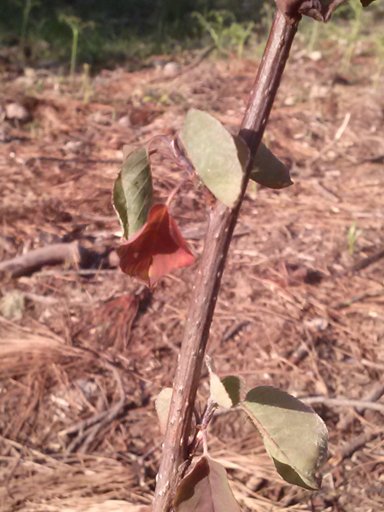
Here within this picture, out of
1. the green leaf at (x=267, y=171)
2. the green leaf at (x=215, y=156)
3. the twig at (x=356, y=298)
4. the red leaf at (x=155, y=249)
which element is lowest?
the twig at (x=356, y=298)

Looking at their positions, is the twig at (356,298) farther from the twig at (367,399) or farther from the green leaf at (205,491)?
the green leaf at (205,491)

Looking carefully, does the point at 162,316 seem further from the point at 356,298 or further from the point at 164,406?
the point at 164,406

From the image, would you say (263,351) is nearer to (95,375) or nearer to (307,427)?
(95,375)

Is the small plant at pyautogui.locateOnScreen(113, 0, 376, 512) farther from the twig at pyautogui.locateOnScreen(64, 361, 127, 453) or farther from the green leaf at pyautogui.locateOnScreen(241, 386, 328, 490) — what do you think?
the twig at pyautogui.locateOnScreen(64, 361, 127, 453)

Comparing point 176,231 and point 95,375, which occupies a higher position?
point 176,231

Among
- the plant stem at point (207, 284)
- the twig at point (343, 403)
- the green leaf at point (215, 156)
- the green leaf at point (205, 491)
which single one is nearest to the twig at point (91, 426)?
the twig at point (343, 403)

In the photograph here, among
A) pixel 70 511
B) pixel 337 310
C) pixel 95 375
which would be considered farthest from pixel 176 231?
pixel 337 310
